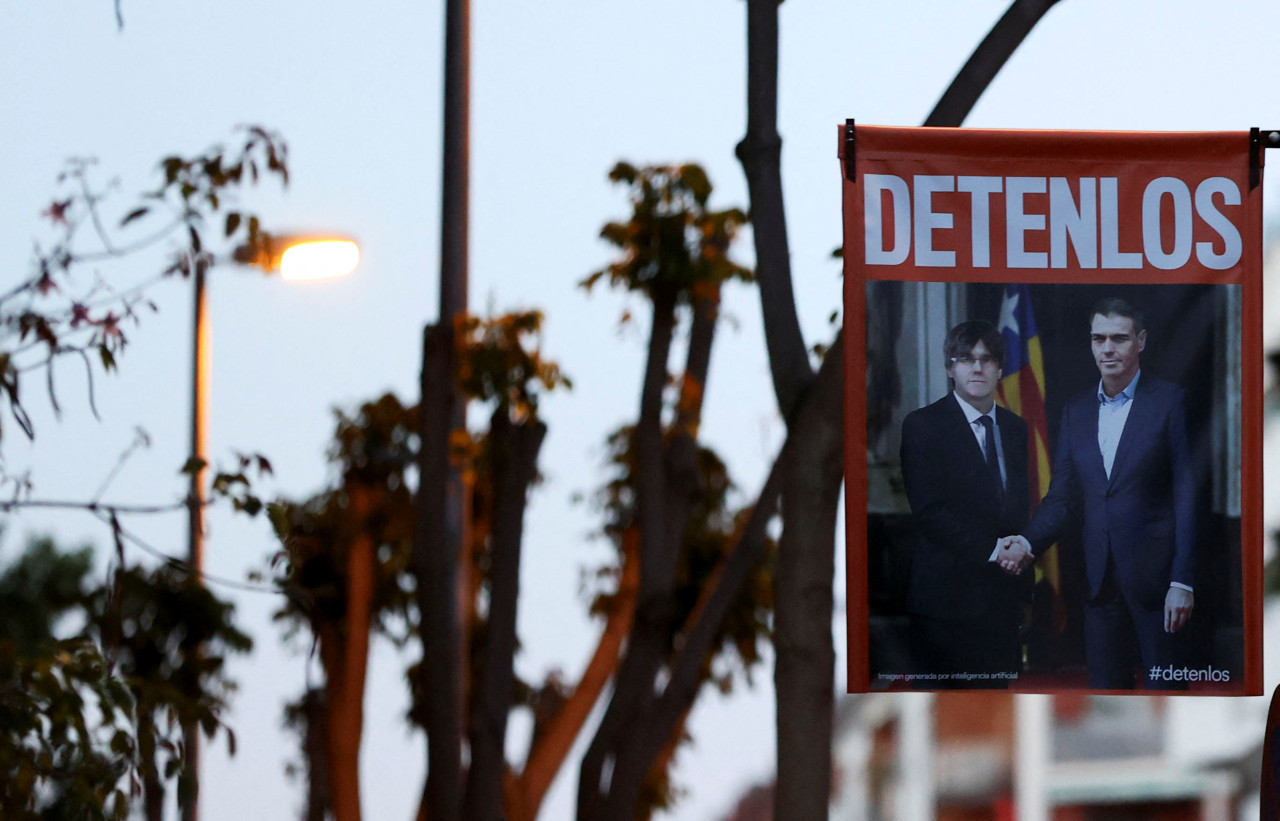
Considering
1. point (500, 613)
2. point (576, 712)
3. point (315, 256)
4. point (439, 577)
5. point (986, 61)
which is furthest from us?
point (576, 712)

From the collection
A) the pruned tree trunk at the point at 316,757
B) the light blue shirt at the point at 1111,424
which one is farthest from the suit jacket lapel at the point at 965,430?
the pruned tree trunk at the point at 316,757

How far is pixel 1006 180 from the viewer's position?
5.13 meters

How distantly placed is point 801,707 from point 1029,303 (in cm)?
164

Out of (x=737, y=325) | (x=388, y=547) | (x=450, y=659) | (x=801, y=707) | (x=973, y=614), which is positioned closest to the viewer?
(x=973, y=614)

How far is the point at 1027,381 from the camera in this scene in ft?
16.9

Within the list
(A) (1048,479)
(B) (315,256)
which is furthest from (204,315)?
(A) (1048,479)

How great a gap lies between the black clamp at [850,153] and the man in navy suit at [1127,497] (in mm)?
851

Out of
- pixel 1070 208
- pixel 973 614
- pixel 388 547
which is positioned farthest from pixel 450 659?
pixel 388 547

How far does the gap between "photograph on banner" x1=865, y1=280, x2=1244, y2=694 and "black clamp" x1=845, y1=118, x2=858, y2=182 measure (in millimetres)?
369

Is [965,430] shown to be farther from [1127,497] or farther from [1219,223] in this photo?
[1219,223]

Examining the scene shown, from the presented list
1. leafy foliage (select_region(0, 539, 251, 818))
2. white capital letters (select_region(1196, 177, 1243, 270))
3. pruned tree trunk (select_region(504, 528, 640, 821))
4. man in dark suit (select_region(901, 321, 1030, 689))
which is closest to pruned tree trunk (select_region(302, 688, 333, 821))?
pruned tree trunk (select_region(504, 528, 640, 821))

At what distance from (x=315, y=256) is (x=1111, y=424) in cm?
559

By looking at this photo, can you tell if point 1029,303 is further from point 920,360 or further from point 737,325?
point 737,325

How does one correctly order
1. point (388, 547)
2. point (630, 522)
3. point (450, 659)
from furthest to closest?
point (388, 547)
point (630, 522)
point (450, 659)
